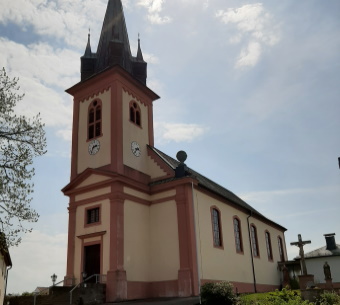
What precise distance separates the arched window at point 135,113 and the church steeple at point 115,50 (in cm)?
216

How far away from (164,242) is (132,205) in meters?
2.88

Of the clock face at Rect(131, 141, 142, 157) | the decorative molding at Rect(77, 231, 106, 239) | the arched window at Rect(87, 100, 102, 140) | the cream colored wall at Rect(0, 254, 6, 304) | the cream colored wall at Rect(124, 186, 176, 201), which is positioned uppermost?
the arched window at Rect(87, 100, 102, 140)

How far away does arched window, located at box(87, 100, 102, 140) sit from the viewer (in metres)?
25.5

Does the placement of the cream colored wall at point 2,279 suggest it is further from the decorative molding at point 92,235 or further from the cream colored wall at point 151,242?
the cream colored wall at point 151,242

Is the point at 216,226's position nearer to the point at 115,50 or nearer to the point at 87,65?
the point at 115,50

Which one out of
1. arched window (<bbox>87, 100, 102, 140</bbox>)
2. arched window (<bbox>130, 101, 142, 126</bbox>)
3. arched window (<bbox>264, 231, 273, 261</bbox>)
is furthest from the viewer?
arched window (<bbox>264, 231, 273, 261</bbox>)

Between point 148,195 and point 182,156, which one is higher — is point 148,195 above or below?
below

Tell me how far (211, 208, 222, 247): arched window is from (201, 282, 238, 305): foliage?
8993mm

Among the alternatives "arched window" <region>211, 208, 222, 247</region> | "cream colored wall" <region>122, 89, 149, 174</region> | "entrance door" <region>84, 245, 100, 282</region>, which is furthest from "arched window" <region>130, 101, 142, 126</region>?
"entrance door" <region>84, 245, 100, 282</region>

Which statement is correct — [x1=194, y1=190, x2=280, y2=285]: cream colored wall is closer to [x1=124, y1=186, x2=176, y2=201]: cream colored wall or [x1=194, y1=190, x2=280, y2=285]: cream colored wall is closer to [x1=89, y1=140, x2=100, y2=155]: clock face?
[x1=124, y1=186, x2=176, y2=201]: cream colored wall

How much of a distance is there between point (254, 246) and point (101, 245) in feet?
48.1

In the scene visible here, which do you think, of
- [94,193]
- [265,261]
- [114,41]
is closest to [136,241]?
[94,193]

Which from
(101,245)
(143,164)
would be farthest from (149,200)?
(101,245)

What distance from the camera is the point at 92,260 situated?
2208cm
